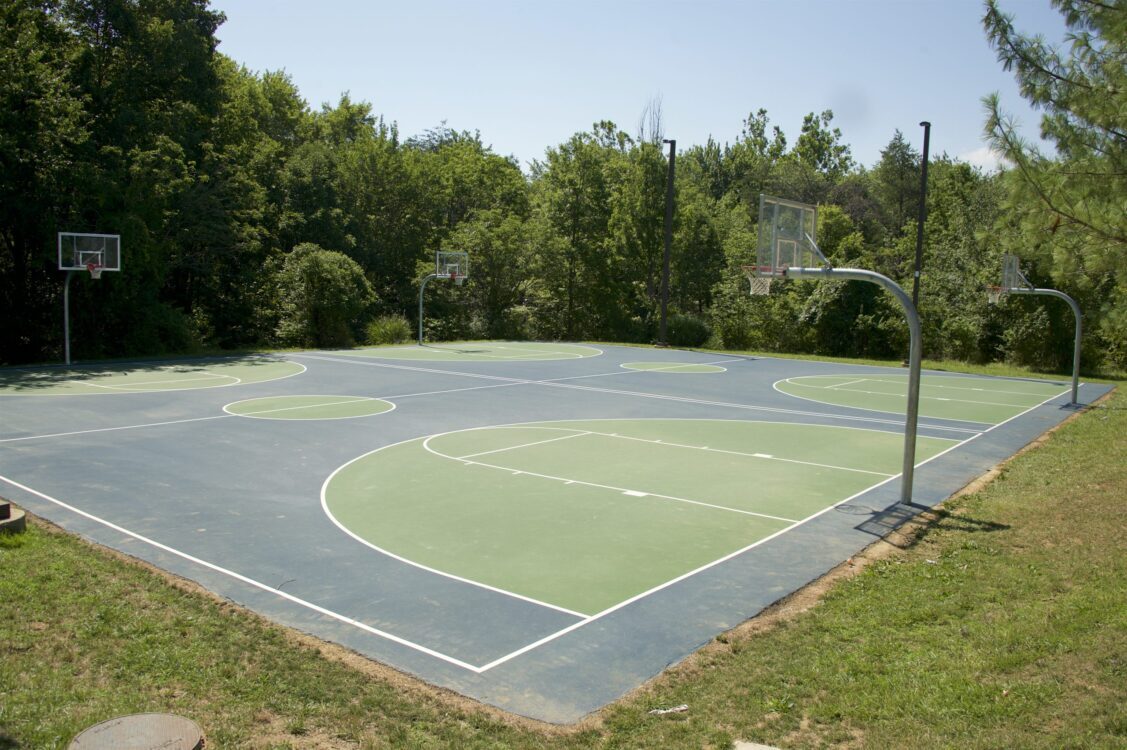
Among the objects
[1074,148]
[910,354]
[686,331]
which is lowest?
[686,331]

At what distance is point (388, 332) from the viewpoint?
3206 centimetres

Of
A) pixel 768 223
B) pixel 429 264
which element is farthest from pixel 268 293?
pixel 768 223

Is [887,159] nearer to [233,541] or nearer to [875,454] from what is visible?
[875,454]

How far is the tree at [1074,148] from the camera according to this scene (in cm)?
703

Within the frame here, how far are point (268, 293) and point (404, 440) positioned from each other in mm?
21612

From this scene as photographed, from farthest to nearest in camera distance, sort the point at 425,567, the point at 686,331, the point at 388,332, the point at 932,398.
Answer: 1. the point at 686,331
2. the point at 388,332
3. the point at 932,398
4. the point at 425,567

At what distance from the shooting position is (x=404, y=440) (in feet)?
44.2

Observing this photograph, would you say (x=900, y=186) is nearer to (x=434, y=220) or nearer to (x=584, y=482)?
(x=434, y=220)

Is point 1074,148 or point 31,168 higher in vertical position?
point 31,168

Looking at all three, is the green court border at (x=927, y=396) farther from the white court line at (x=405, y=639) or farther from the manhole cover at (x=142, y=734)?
the manhole cover at (x=142, y=734)

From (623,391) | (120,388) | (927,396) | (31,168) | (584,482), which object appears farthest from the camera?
(31,168)

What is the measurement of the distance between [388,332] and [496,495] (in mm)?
22872

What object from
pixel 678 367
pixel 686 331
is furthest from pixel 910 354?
pixel 686 331

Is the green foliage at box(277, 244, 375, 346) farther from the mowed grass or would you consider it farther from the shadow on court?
the mowed grass
